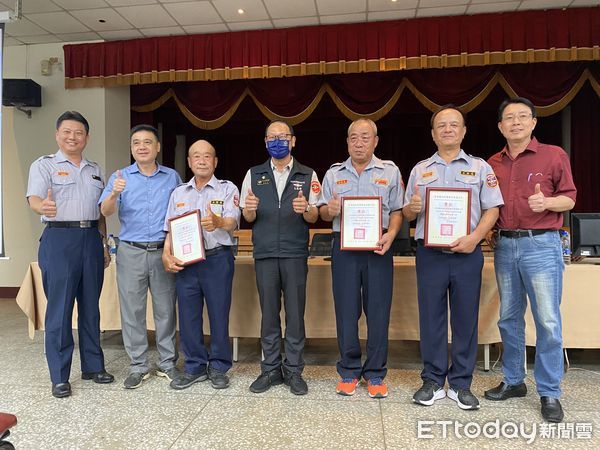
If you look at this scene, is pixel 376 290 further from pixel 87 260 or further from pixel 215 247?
pixel 87 260

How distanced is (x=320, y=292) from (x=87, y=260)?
1.48 m

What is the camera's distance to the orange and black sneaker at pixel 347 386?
2.31 m

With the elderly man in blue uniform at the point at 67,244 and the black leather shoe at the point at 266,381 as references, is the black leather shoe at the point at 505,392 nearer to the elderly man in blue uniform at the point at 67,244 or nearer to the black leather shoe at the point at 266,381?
the black leather shoe at the point at 266,381

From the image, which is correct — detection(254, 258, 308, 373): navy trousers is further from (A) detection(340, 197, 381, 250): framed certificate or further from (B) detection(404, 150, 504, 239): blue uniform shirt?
(B) detection(404, 150, 504, 239): blue uniform shirt

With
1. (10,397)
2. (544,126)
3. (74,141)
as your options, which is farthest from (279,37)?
(544,126)

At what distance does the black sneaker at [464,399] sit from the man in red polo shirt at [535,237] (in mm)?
319

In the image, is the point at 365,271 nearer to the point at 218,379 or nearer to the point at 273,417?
the point at 273,417

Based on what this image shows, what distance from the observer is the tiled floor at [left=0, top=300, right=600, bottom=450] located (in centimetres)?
184

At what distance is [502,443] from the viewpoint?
182 cm

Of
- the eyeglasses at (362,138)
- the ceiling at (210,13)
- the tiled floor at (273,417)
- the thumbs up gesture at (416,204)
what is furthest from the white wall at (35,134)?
the thumbs up gesture at (416,204)

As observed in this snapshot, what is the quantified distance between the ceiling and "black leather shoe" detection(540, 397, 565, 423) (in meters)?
4.32

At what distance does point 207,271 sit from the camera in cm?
242

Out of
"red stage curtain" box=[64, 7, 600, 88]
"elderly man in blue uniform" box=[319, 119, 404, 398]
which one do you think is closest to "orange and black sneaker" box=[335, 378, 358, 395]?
"elderly man in blue uniform" box=[319, 119, 404, 398]

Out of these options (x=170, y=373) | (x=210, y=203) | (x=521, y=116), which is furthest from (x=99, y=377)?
(x=521, y=116)
